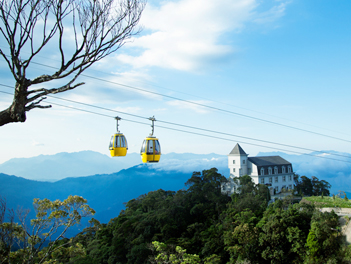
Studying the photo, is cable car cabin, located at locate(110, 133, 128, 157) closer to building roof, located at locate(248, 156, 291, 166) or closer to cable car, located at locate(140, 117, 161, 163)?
cable car, located at locate(140, 117, 161, 163)

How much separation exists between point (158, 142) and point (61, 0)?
15.1ft

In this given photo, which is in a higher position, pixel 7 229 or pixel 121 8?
pixel 121 8

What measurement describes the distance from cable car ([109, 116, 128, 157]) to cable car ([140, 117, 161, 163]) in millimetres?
682

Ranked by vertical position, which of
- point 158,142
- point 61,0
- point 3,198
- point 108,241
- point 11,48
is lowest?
point 108,241

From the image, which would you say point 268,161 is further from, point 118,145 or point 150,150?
point 118,145

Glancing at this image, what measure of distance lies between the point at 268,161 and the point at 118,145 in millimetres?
24742

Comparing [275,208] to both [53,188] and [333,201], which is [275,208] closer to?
[333,201]

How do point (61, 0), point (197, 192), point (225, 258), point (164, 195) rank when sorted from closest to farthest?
point (61, 0)
point (225, 258)
point (197, 192)
point (164, 195)

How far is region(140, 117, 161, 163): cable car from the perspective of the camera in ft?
26.2

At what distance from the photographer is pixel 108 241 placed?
25.9 metres


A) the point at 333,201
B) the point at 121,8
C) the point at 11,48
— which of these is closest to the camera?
the point at 11,48

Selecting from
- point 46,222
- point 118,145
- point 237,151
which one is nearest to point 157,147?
point 118,145

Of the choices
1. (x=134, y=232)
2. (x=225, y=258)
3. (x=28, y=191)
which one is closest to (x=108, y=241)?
(x=134, y=232)

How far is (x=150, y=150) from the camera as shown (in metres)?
8.01
